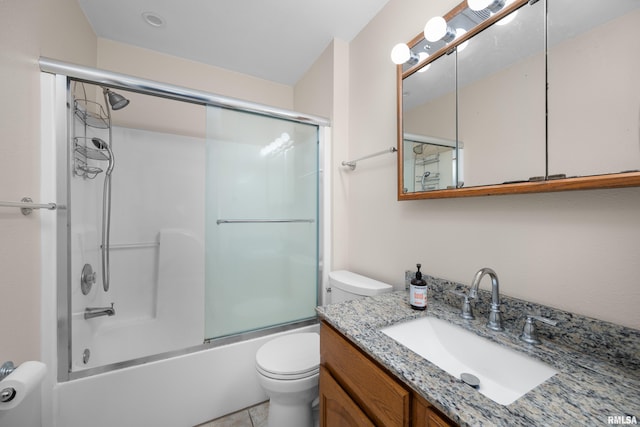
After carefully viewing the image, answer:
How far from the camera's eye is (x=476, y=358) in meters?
0.78

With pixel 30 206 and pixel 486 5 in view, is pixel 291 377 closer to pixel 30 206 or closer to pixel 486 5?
pixel 30 206

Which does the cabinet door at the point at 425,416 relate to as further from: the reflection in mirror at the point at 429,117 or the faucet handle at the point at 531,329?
the reflection in mirror at the point at 429,117

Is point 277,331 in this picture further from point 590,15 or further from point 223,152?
point 590,15

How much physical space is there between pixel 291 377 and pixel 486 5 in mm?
1729

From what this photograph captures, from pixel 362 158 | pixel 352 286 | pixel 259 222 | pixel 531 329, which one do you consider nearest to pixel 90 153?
pixel 259 222

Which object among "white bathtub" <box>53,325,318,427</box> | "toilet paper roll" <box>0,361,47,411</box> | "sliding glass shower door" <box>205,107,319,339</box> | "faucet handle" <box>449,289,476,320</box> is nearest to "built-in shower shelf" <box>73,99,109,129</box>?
"sliding glass shower door" <box>205,107,319,339</box>

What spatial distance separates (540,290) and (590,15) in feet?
2.70

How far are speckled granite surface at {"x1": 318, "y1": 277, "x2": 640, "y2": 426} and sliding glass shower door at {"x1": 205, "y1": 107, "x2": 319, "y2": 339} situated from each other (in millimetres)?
791

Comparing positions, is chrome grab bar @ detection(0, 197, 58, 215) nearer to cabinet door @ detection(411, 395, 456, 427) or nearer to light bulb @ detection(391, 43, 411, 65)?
cabinet door @ detection(411, 395, 456, 427)

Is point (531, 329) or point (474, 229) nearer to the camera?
point (531, 329)

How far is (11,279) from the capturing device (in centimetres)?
91

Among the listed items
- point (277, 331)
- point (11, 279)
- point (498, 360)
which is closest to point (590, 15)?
point (498, 360)

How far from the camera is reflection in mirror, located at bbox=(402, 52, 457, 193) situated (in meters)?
1.04

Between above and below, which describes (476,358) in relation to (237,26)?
below
